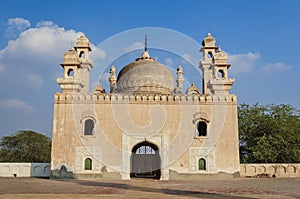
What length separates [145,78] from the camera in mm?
20578

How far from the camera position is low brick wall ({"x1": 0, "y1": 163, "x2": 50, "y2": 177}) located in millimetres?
17875

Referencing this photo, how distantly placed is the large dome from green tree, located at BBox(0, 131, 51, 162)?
1279 centimetres

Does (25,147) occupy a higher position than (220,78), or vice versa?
(220,78)

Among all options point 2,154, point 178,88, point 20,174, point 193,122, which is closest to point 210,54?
point 178,88

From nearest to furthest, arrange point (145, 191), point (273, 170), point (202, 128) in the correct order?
point (145, 191) < point (202, 128) < point (273, 170)

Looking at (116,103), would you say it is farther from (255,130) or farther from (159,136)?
(255,130)

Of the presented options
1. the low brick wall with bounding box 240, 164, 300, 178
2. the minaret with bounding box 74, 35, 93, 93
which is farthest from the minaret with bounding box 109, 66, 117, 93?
the low brick wall with bounding box 240, 164, 300, 178

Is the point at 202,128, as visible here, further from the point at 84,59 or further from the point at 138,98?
the point at 84,59

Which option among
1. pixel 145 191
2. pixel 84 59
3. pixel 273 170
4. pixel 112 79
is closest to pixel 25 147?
pixel 112 79

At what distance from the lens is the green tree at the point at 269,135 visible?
21142 millimetres

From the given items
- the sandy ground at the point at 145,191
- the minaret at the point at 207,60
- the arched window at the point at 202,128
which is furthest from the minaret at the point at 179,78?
the sandy ground at the point at 145,191

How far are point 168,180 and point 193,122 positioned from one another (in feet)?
10.5

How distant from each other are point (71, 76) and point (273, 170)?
12451 mm

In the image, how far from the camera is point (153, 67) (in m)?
21.4
